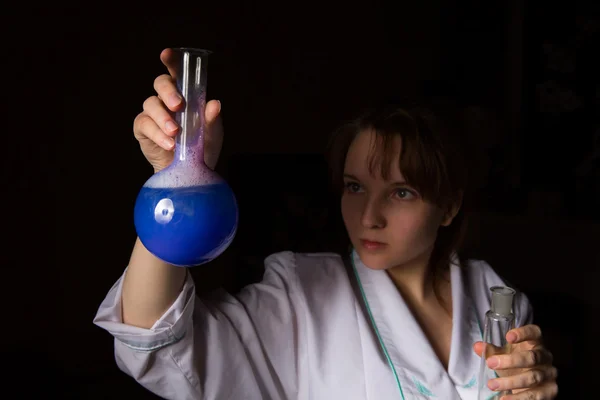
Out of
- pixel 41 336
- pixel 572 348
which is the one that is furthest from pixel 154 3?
pixel 572 348

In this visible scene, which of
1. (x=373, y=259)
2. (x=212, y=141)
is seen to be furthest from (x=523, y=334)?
(x=212, y=141)

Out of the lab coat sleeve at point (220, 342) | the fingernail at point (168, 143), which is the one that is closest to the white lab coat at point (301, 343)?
the lab coat sleeve at point (220, 342)

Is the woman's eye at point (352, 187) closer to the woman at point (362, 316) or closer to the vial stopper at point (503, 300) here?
the woman at point (362, 316)

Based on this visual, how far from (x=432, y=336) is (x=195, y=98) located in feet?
2.33

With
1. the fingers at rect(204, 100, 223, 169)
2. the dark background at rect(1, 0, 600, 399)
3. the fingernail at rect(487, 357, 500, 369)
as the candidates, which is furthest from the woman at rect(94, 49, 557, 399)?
the dark background at rect(1, 0, 600, 399)

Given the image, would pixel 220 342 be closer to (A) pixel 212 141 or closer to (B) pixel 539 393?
(A) pixel 212 141

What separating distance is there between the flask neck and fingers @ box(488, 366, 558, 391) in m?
0.55

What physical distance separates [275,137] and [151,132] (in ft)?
5.58

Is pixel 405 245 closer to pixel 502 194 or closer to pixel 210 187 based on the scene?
pixel 210 187

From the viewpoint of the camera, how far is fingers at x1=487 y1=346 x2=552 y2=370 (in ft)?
2.93

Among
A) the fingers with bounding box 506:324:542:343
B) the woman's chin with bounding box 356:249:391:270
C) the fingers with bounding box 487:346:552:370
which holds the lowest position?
the fingers with bounding box 487:346:552:370

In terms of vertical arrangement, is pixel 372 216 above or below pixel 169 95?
below

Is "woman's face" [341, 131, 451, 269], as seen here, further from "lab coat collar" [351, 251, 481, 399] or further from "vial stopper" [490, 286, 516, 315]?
"vial stopper" [490, 286, 516, 315]

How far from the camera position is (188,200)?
647mm
